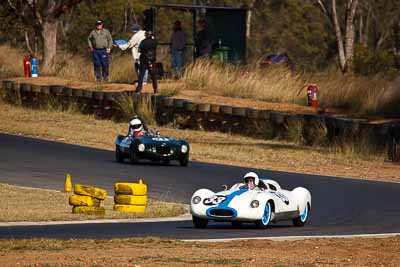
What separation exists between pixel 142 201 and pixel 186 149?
7005 millimetres

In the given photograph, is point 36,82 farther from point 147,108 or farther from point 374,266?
point 374,266

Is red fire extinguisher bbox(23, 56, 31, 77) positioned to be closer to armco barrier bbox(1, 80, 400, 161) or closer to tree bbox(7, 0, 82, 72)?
tree bbox(7, 0, 82, 72)

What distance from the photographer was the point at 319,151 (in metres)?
30.0

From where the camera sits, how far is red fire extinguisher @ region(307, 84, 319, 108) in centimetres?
3384

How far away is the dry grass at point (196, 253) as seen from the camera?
12259mm

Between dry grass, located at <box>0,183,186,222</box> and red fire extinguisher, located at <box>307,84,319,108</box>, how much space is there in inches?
531

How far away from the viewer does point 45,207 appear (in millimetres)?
19141

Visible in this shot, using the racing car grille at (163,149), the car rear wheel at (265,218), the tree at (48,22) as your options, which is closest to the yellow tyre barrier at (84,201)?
the car rear wheel at (265,218)

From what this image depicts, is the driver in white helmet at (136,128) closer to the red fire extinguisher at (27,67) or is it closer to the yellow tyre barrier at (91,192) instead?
the yellow tyre barrier at (91,192)

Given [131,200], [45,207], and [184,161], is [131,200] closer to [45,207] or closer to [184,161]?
[45,207]

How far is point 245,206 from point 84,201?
296 centimetres

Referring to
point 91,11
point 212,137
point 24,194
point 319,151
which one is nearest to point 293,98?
point 212,137

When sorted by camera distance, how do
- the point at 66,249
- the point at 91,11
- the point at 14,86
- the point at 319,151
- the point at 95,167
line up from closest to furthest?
the point at 66,249, the point at 95,167, the point at 319,151, the point at 14,86, the point at 91,11

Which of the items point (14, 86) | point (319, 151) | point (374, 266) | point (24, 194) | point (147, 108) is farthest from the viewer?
point (14, 86)
